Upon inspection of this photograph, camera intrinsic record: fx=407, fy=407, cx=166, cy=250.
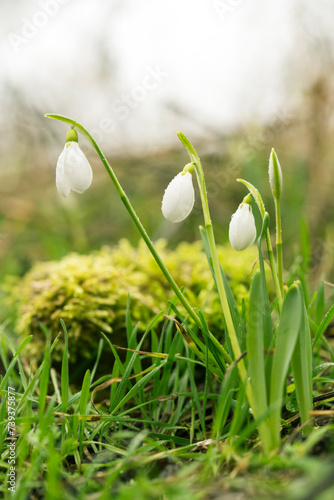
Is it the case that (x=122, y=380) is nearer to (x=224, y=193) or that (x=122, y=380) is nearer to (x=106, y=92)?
(x=224, y=193)

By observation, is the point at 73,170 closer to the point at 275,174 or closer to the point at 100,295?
the point at 275,174

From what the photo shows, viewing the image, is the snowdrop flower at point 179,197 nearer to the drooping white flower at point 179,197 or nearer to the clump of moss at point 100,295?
the drooping white flower at point 179,197

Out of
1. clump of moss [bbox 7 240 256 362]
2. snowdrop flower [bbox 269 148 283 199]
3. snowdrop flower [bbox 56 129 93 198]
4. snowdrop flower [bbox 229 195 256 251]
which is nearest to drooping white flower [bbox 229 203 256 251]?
snowdrop flower [bbox 229 195 256 251]

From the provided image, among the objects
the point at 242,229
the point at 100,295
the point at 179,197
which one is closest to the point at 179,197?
the point at 179,197

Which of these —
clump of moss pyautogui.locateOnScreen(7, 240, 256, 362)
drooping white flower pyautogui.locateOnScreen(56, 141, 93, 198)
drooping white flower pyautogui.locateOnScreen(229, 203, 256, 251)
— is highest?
drooping white flower pyautogui.locateOnScreen(56, 141, 93, 198)

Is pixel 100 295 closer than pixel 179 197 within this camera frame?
No

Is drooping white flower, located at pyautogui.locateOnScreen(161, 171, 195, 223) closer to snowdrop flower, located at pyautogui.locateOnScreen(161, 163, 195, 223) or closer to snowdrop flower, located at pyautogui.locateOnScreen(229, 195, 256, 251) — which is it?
snowdrop flower, located at pyautogui.locateOnScreen(161, 163, 195, 223)

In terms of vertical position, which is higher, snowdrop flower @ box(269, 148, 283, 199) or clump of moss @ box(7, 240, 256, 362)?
snowdrop flower @ box(269, 148, 283, 199)

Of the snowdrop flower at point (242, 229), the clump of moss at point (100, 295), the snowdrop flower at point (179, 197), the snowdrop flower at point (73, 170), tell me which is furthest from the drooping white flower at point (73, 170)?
the clump of moss at point (100, 295)
